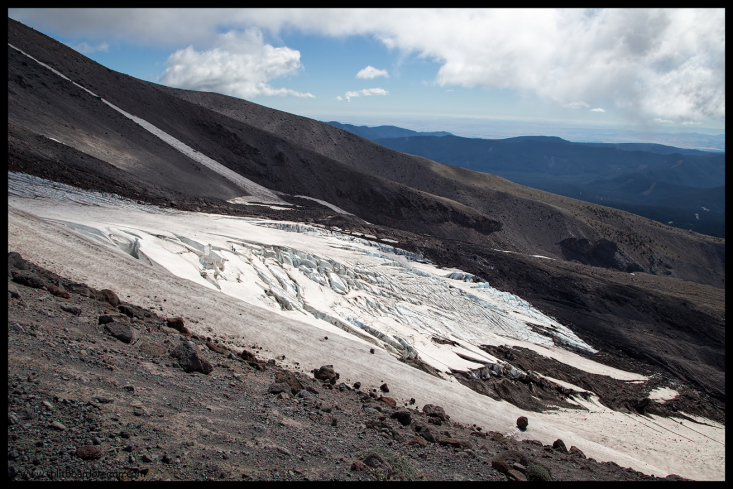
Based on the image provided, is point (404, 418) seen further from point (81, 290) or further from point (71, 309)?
point (81, 290)

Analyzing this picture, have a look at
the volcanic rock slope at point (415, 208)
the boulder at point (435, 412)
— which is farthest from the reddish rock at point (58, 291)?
the volcanic rock slope at point (415, 208)

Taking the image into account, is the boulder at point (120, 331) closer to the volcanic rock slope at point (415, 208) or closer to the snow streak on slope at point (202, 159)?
the volcanic rock slope at point (415, 208)

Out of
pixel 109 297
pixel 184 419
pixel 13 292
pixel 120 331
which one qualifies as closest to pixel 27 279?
pixel 13 292

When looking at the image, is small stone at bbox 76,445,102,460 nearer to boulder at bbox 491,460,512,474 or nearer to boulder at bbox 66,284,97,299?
boulder at bbox 66,284,97,299

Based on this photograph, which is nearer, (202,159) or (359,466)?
(359,466)

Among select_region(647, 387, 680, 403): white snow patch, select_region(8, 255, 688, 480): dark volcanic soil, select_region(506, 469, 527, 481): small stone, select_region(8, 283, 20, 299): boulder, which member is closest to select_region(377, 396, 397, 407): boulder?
select_region(8, 255, 688, 480): dark volcanic soil

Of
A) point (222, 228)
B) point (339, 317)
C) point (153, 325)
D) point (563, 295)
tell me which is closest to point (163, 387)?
point (153, 325)
